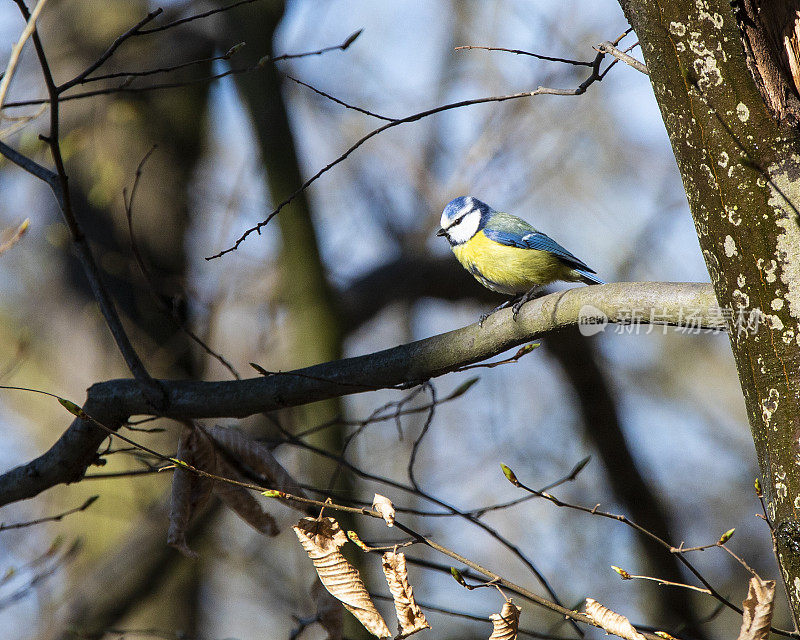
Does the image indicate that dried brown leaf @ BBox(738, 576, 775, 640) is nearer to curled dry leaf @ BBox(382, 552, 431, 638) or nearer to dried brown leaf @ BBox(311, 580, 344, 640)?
curled dry leaf @ BBox(382, 552, 431, 638)

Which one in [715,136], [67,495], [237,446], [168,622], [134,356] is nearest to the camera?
[715,136]

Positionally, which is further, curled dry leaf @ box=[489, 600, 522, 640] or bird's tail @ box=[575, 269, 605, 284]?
bird's tail @ box=[575, 269, 605, 284]

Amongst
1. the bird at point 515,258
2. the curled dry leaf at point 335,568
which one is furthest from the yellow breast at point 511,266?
the curled dry leaf at point 335,568

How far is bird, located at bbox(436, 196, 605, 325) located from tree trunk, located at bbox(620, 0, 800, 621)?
1.41 metres

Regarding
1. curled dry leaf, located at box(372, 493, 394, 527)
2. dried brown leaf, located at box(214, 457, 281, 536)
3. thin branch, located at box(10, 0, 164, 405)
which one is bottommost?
curled dry leaf, located at box(372, 493, 394, 527)

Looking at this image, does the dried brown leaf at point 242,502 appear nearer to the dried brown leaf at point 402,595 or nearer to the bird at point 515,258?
the dried brown leaf at point 402,595

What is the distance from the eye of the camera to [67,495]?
4.51 metres

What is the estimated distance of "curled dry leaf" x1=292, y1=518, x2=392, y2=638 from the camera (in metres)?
1.36

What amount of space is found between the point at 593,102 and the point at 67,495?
201 inches

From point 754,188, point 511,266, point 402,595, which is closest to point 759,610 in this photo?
point 402,595

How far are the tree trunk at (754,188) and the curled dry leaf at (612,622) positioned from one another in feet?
0.96

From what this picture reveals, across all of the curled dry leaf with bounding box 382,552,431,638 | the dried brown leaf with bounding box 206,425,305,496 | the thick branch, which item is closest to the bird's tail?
the thick branch

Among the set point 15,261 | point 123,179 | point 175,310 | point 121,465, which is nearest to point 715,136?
point 175,310

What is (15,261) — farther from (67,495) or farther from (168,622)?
(168,622)
